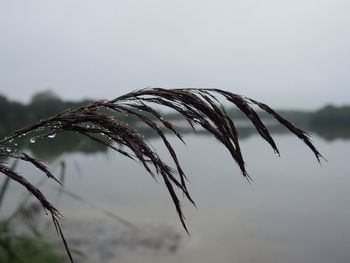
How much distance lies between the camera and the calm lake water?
383 inches

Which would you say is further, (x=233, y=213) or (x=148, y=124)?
(x=233, y=213)

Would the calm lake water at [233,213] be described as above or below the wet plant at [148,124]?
below

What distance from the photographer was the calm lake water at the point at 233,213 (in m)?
9.72

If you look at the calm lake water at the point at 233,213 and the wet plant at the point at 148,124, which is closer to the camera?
the wet plant at the point at 148,124

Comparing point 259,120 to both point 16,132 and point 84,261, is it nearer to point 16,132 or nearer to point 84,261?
point 16,132

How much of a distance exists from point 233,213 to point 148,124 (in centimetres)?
1286

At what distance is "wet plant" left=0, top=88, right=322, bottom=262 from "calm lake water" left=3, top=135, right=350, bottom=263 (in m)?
5.21

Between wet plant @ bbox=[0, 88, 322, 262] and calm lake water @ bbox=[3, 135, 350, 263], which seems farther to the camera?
calm lake water @ bbox=[3, 135, 350, 263]

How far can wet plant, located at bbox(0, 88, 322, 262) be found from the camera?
24.8 inches

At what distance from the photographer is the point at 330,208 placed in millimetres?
13500

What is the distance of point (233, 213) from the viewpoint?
13133 millimetres

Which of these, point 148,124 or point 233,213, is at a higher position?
point 148,124

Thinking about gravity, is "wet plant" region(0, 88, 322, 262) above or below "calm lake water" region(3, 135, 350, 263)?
above

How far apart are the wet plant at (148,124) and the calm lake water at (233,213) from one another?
521cm
